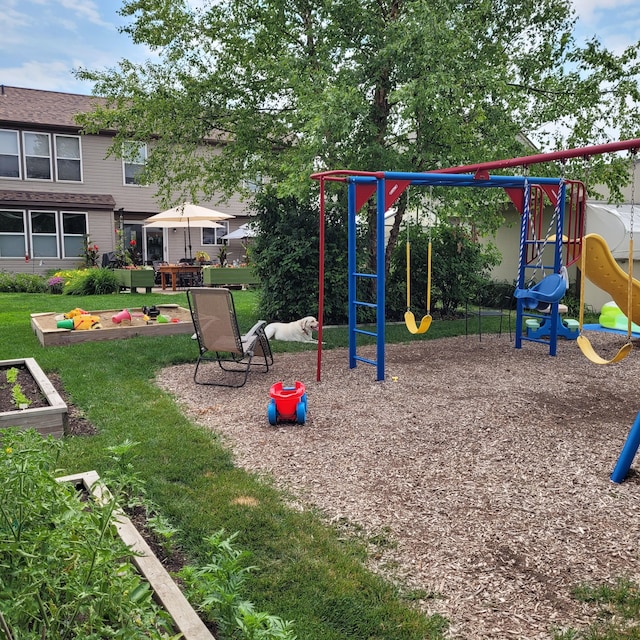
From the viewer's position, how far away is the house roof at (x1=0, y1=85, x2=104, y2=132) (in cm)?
2069

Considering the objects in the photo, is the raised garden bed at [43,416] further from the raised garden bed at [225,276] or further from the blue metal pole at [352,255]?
the raised garden bed at [225,276]

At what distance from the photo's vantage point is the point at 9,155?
20672 mm

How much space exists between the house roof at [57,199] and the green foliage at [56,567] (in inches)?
812

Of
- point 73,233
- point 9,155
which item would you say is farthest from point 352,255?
point 9,155

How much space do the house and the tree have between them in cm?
986

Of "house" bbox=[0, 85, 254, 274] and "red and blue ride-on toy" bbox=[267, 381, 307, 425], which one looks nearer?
"red and blue ride-on toy" bbox=[267, 381, 307, 425]

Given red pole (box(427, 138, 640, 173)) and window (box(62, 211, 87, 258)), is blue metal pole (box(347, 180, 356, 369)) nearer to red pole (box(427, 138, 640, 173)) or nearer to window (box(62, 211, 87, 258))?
red pole (box(427, 138, 640, 173))

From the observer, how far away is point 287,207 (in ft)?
35.2

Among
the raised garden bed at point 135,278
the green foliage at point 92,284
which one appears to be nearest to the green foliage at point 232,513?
the green foliage at point 92,284

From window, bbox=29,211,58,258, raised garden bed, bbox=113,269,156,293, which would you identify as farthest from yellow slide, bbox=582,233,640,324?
window, bbox=29,211,58,258

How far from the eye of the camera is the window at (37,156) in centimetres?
2095

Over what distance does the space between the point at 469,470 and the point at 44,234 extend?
67.0ft

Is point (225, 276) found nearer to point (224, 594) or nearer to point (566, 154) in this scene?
point (566, 154)

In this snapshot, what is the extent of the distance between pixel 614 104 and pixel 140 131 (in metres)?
8.09
